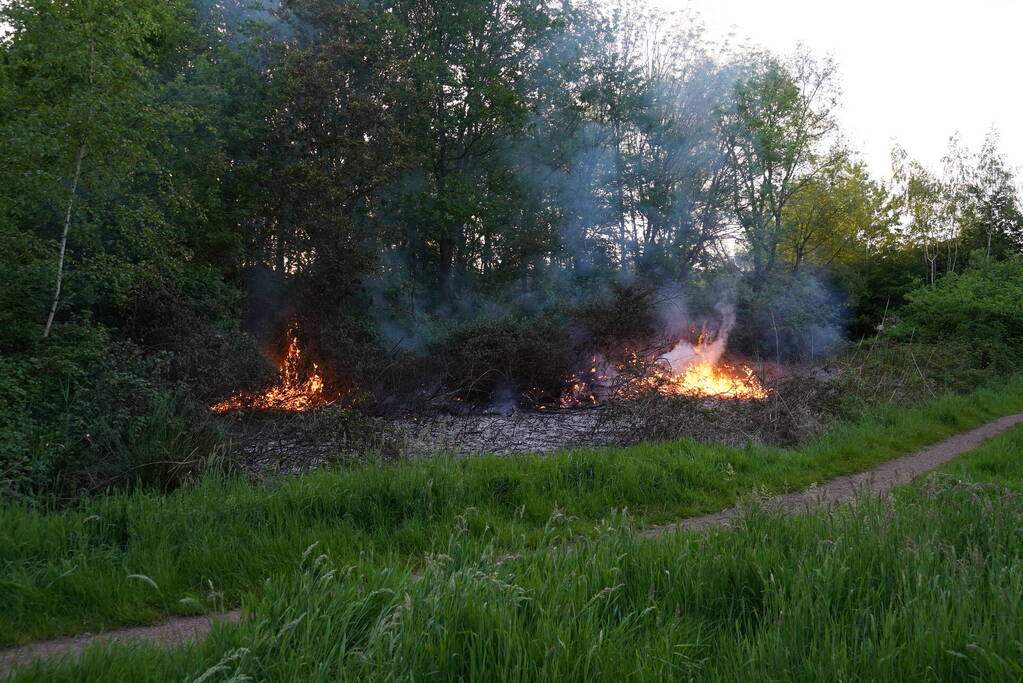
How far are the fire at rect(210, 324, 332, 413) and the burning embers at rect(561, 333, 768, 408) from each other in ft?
14.7

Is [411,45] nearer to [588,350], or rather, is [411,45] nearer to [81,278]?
[588,350]

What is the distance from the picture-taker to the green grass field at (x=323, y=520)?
431 cm

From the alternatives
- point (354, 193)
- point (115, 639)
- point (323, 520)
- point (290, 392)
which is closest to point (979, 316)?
point (354, 193)

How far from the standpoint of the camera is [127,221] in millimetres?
9945

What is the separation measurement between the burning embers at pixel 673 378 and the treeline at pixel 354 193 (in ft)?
3.16

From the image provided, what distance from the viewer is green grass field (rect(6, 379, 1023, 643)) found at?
431cm

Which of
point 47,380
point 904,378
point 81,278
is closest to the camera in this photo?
point 47,380

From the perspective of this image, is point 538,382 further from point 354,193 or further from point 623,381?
point 354,193

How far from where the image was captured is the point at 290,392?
12.6 meters

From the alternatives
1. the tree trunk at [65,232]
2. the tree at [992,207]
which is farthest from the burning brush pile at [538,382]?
the tree at [992,207]

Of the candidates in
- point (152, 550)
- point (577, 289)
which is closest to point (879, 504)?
point (152, 550)

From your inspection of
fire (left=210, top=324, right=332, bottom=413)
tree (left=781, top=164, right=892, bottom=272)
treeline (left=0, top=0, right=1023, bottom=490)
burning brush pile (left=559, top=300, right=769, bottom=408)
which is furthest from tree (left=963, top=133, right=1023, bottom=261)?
fire (left=210, top=324, right=332, bottom=413)

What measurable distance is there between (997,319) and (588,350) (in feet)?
36.8

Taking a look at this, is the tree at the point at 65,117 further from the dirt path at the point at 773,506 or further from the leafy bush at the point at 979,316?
the leafy bush at the point at 979,316
